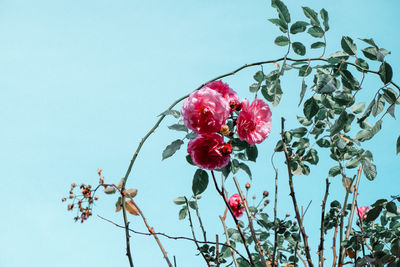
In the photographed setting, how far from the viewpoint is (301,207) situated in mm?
1396

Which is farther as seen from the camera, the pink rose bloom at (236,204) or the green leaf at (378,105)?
the pink rose bloom at (236,204)

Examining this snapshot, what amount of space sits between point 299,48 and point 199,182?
0.48m

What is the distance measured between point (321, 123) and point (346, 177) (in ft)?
0.74

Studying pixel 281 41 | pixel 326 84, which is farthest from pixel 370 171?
pixel 281 41

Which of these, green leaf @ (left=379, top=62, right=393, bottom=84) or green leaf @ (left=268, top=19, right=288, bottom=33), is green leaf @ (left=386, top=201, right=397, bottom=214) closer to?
green leaf @ (left=379, top=62, right=393, bottom=84)

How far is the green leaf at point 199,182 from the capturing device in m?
1.09

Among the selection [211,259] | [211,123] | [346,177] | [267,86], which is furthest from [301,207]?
[211,123]

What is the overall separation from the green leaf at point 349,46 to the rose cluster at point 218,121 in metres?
0.25

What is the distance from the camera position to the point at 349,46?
1.06 metres

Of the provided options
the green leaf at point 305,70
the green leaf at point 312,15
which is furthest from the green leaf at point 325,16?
the green leaf at point 305,70

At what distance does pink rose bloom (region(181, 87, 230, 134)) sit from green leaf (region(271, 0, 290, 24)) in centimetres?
32

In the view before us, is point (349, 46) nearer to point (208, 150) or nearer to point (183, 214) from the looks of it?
point (208, 150)

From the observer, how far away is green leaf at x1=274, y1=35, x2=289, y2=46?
119cm

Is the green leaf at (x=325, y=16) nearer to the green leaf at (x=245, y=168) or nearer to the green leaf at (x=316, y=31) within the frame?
the green leaf at (x=316, y=31)
